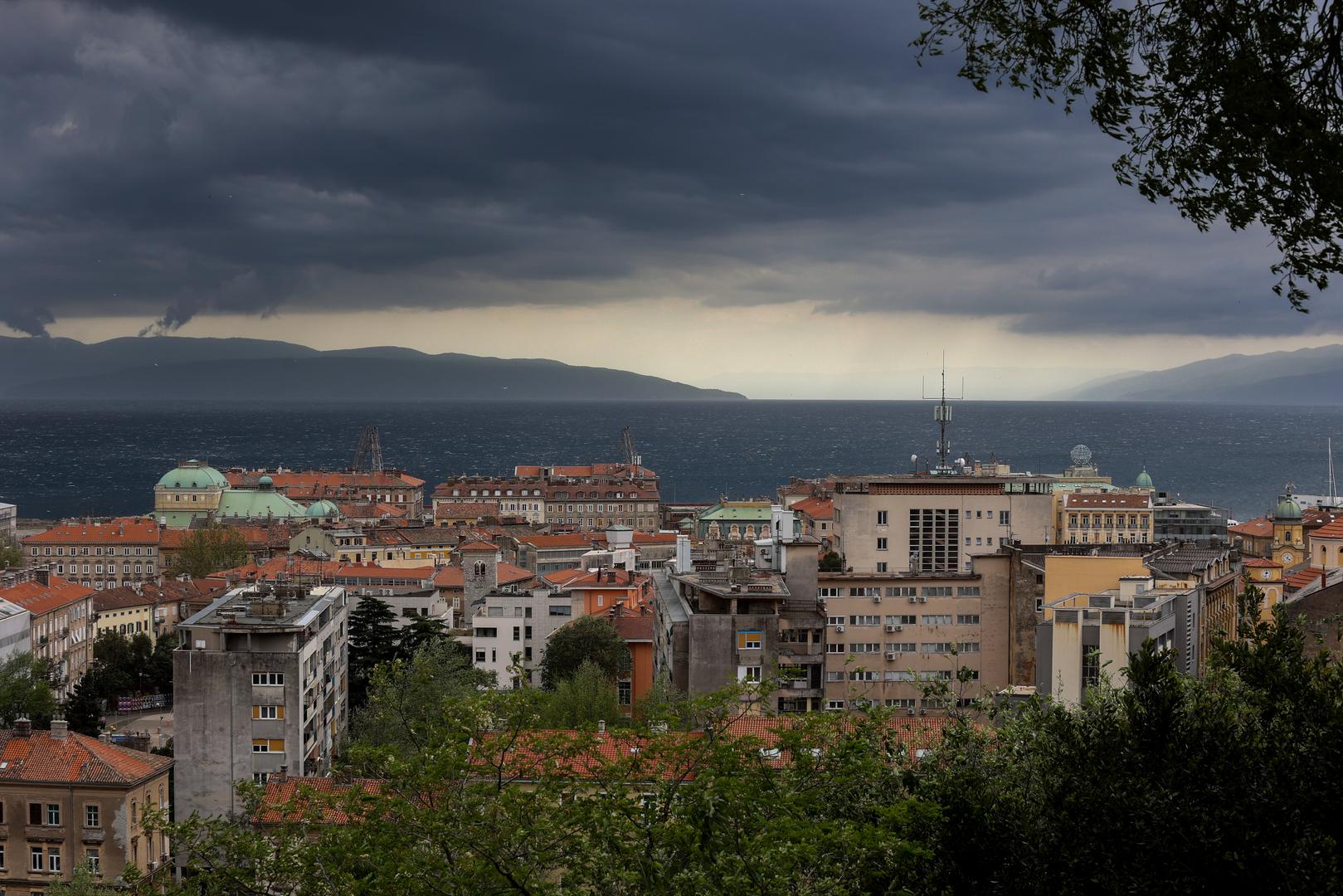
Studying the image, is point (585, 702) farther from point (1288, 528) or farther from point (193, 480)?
point (193, 480)

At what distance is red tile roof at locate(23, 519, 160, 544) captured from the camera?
303 feet

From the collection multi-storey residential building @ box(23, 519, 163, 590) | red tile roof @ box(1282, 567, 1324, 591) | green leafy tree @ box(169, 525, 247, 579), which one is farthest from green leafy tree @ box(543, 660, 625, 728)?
multi-storey residential building @ box(23, 519, 163, 590)

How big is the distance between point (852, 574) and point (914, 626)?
7.54 ft

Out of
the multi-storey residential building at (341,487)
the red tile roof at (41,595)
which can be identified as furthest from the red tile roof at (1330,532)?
the multi-storey residential building at (341,487)

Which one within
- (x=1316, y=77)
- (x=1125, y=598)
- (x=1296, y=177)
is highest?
(x=1316, y=77)

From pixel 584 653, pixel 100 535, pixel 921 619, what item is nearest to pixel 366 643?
pixel 584 653

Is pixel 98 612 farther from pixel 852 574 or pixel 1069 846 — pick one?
pixel 1069 846

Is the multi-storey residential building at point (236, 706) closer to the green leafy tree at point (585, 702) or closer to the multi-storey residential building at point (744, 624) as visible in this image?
the green leafy tree at point (585, 702)

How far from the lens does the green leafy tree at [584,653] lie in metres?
41.7

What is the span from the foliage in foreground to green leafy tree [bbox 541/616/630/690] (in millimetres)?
26238

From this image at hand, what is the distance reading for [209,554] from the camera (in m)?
84.8

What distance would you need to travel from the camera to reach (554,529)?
102812mm

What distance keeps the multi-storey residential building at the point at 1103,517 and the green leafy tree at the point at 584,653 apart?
51.5 meters

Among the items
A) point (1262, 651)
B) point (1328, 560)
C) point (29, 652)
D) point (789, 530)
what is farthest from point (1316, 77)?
point (1328, 560)
